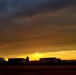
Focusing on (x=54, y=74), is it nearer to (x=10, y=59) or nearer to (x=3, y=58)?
(x=10, y=59)

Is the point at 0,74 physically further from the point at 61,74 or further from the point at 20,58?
the point at 20,58

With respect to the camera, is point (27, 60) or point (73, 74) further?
point (27, 60)

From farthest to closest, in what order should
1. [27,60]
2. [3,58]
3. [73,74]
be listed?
[3,58]
[27,60]
[73,74]

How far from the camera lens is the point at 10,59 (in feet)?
317

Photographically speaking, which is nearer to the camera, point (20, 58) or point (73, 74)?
point (73, 74)

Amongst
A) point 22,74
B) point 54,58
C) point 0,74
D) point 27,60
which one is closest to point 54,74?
point 22,74

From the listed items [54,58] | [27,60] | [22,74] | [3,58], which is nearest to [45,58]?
[54,58]

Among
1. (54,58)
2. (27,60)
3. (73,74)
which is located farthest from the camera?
(54,58)

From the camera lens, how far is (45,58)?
97.6 metres

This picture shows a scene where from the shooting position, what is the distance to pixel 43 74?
40625 mm

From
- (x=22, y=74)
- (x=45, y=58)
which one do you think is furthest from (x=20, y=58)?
(x=22, y=74)

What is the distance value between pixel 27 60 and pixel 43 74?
49624 millimetres

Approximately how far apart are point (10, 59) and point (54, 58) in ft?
59.6

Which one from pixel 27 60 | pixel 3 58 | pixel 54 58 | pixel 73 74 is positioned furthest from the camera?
pixel 3 58
